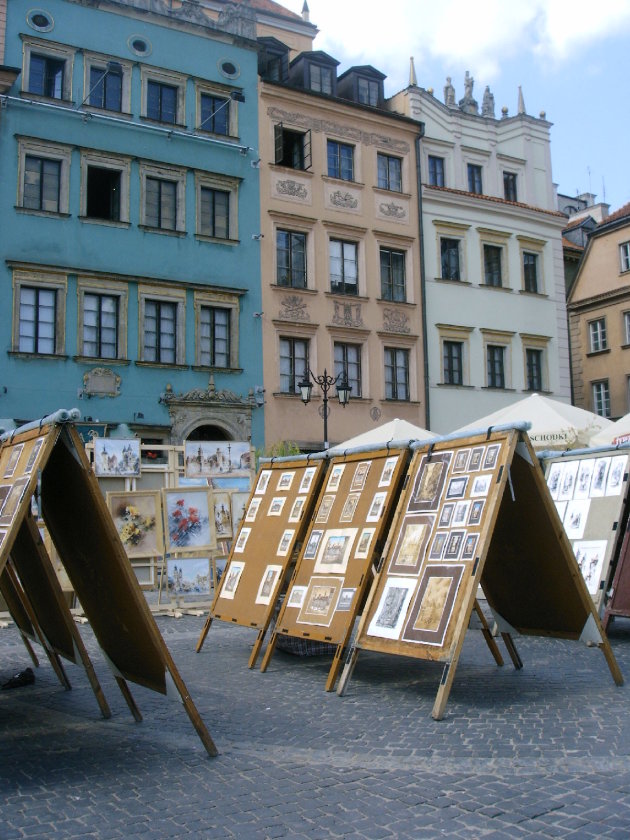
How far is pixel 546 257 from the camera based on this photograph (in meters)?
32.3

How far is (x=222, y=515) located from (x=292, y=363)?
12.0 m

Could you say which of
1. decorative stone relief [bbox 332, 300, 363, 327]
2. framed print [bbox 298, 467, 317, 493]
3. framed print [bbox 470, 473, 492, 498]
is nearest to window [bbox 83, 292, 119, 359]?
decorative stone relief [bbox 332, 300, 363, 327]

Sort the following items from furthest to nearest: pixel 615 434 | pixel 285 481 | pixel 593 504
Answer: pixel 615 434 < pixel 593 504 < pixel 285 481

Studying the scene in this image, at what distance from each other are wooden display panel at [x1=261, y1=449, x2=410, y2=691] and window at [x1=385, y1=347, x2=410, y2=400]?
1900 cm

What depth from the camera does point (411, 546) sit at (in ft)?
23.1

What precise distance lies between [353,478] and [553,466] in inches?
149

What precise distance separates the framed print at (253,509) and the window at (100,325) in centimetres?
1415

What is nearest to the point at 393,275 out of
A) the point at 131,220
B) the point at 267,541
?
the point at 131,220

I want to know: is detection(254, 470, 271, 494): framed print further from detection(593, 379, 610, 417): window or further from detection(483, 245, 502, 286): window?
detection(593, 379, 610, 417): window

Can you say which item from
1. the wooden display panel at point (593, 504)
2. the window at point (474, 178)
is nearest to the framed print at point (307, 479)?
the wooden display panel at point (593, 504)

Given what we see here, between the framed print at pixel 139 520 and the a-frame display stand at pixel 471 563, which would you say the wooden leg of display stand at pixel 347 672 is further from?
the framed print at pixel 139 520

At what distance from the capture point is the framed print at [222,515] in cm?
1415

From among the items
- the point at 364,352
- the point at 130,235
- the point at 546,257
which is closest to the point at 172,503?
the point at 130,235

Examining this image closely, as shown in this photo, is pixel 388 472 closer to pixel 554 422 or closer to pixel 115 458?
pixel 115 458
